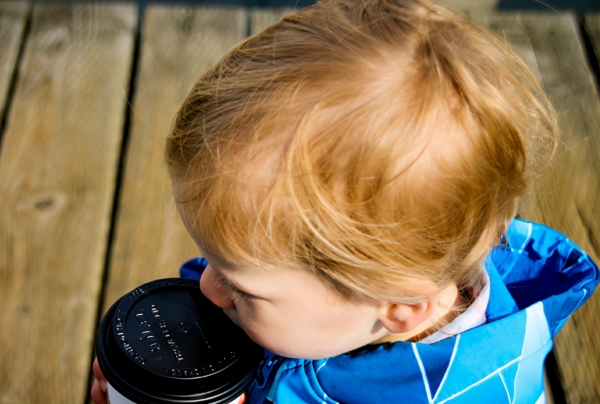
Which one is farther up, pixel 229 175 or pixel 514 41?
pixel 514 41

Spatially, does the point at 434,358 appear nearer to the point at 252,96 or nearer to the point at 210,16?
the point at 252,96

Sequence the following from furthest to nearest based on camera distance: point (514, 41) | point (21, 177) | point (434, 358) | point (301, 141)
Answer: point (514, 41) → point (21, 177) → point (434, 358) → point (301, 141)

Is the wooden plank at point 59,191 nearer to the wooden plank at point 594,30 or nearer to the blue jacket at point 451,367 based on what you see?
the blue jacket at point 451,367

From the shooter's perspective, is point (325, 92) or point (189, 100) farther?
point (189, 100)

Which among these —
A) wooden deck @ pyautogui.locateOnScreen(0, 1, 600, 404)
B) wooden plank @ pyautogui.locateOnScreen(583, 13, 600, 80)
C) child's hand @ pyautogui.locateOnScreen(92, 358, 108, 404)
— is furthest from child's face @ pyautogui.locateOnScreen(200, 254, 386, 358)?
wooden plank @ pyautogui.locateOnScreen(583, 13, 600, 80)

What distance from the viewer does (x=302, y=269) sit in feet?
2.99

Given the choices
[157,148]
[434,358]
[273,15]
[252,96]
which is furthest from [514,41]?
[252,96]

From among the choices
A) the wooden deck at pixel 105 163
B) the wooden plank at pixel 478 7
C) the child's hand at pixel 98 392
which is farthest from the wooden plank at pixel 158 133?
the wooden plank at pixel 478 7

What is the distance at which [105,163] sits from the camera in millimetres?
1794

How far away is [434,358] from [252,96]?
0.49 metres

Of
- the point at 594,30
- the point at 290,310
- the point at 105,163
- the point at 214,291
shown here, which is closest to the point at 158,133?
the point at 105,163

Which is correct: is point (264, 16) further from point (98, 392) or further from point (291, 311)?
point (291, 311)

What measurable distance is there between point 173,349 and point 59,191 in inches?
32.3

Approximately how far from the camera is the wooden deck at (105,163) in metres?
1.50
